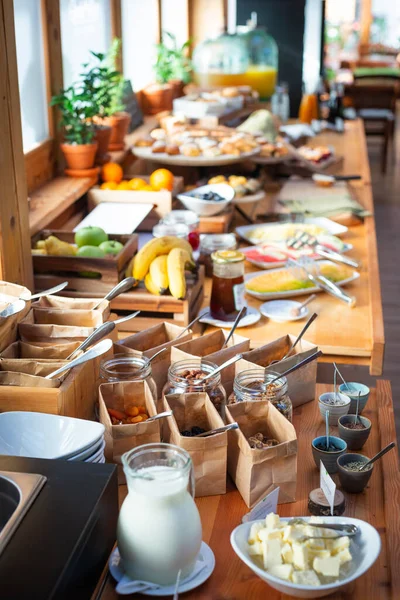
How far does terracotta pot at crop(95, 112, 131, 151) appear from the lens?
3.32 meters

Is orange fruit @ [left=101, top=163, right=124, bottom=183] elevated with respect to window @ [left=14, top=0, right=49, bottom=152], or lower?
lower

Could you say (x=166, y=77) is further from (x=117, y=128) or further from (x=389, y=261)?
(x=389, y=261)

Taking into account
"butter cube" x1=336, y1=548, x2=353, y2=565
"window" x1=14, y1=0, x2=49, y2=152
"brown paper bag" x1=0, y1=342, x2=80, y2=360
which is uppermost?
"window" x1=14, y1=0, x2=49, y2=152

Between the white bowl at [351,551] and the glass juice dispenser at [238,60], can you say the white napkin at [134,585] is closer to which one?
the white bowl at [351,551]

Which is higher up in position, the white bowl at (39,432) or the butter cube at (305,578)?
the white bowl at (39,432)

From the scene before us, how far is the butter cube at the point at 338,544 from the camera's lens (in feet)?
3.56

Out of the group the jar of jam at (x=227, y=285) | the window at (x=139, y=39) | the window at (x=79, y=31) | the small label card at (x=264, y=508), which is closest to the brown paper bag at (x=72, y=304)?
the jar of jam at (x=227, y=285)

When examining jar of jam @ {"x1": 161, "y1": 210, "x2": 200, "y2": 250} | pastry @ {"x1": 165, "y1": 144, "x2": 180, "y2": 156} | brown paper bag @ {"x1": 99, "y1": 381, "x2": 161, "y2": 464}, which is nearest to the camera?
brown paper bag @ {"x1": 99, "y1": 381, "x2": 161, "y2": 464}

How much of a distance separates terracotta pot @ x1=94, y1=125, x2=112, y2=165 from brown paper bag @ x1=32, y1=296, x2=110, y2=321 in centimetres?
146

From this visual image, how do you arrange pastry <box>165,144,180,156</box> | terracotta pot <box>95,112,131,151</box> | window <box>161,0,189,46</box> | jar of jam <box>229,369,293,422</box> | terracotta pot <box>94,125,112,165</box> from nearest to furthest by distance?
1. jar of jam <box>229,369,293,422</box>
2. terracotta pot <box>94,125,112,165</box>
3. pastry <box>165,144,180,156</box>
4. terracotta pot <box>95,112,131,151</box>
5. window <box>161,0,189,46</box>

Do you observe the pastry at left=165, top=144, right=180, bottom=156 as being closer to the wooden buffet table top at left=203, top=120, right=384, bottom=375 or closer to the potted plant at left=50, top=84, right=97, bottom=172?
the potted plant at left=50, top=84, right=97, bottom=172

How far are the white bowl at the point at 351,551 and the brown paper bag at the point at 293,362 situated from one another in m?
0.44

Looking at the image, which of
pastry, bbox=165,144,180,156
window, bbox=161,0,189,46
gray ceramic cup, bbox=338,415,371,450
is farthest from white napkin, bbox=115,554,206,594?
window, bbox=161,0,189,46

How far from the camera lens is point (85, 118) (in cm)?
290
